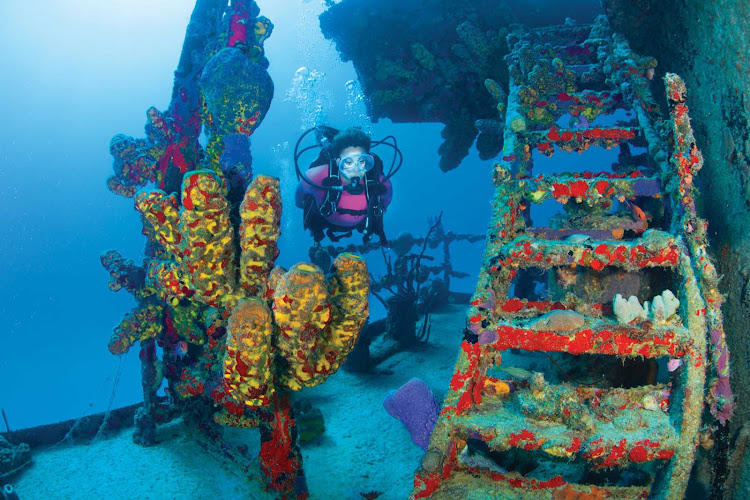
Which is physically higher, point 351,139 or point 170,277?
point 351,139

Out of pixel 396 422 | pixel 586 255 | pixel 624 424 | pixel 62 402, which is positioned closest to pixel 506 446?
pixel 624 424

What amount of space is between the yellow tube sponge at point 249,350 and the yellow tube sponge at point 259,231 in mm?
235

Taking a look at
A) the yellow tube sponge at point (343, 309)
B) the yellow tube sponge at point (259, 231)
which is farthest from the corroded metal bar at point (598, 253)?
the yellow tube sponge at point (259, 231)

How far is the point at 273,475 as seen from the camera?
9.54 ft

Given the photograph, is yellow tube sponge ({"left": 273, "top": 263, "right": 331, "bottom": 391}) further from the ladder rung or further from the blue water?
the blue water

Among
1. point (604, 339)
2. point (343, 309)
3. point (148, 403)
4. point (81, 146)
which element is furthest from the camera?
point (81, 146)

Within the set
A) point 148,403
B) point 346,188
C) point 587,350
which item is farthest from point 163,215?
point 346,188

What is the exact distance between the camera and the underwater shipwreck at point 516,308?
2078 mm

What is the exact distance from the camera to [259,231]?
2.33 meters

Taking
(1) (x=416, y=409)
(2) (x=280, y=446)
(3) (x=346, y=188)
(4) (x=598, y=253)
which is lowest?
(1) (x=416, y=409)

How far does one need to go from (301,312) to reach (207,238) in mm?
678

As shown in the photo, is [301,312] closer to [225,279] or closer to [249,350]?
[249,350]

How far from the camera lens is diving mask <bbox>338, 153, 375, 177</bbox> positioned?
6059mm

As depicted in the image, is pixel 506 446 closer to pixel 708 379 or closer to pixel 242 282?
pixel 708 379
